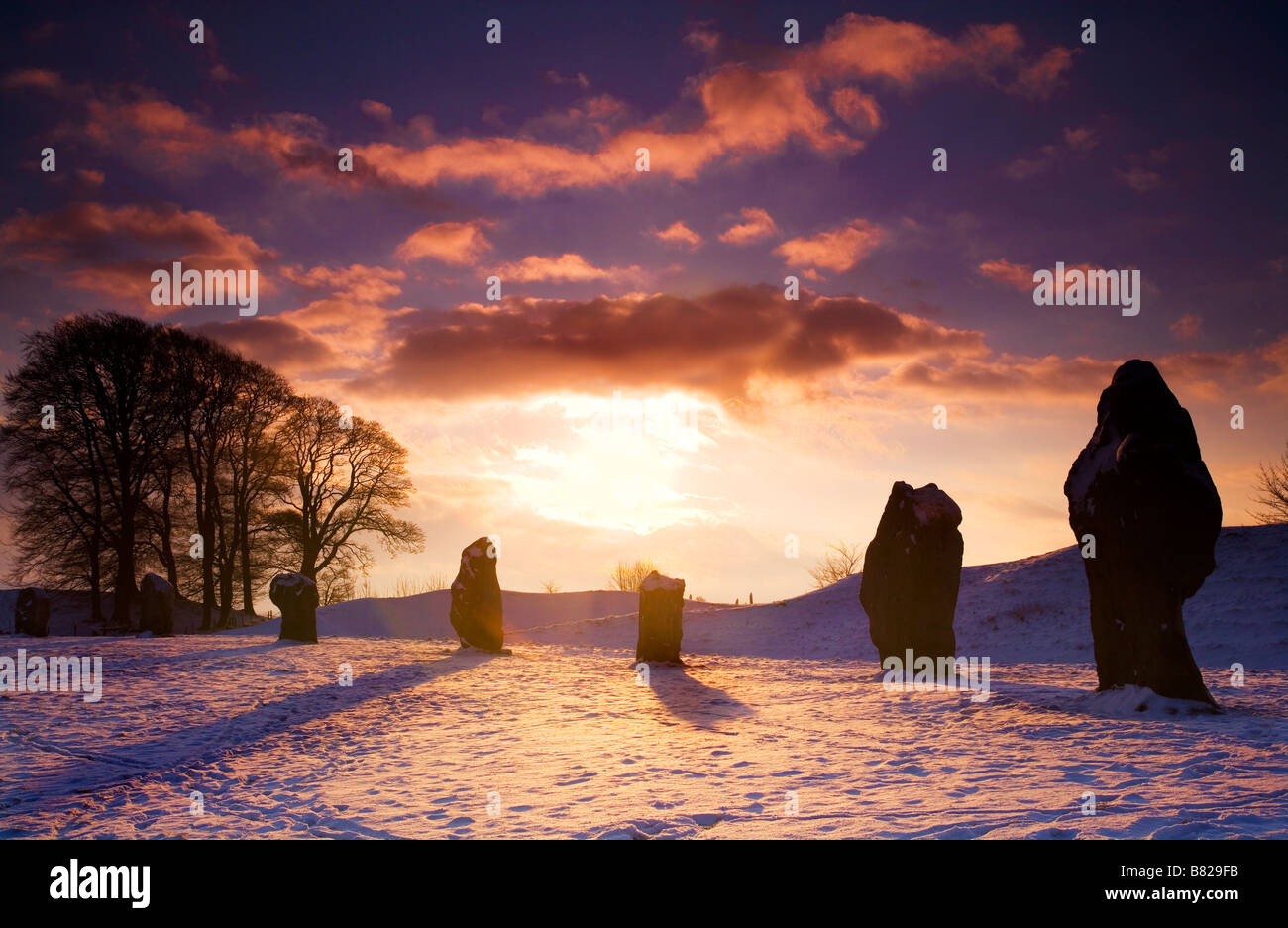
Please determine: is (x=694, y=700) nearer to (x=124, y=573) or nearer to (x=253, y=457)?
(x=124, y=573)

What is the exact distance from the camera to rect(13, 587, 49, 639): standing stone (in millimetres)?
22672

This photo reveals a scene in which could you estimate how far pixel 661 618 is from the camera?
2017cm

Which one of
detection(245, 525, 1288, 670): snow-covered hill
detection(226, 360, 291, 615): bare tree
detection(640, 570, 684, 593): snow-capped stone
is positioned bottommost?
detection(245, 525, 1288, 670): snow-covered hill

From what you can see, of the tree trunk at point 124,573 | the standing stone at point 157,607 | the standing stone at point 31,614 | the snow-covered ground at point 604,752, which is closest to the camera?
the snow-covered ground at point 604,752

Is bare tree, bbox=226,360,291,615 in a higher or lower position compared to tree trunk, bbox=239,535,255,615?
higher

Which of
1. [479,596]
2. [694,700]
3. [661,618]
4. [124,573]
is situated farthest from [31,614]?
[694,700]

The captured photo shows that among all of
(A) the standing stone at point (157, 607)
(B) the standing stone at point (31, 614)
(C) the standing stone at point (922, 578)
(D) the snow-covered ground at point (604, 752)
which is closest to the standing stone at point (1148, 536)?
(D) the snow-covered ground at point (604, 752)

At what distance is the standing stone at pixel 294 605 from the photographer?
856 inches

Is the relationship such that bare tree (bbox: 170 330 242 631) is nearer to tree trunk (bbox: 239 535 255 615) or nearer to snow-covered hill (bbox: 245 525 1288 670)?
tree trunk (bbox: 239 535 255 615)

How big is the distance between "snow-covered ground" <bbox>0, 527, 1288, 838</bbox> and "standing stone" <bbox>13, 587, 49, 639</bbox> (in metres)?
3.13

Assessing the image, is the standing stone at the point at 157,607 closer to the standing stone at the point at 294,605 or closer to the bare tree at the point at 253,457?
the standing stone at the point at 294,605

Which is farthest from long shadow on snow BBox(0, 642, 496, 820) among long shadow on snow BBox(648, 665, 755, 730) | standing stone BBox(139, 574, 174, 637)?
standing stone BBox(139, 574, 174, 637)

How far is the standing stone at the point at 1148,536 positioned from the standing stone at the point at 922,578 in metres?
4.91
